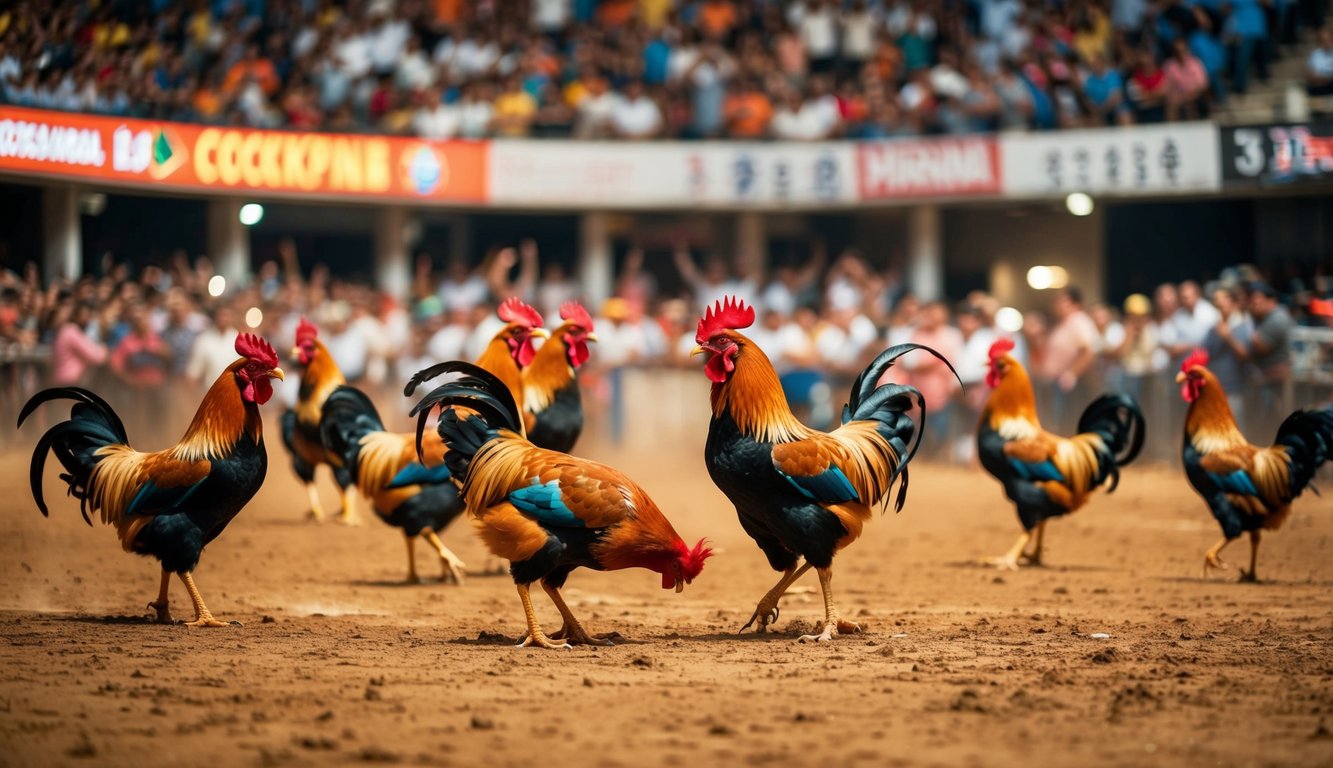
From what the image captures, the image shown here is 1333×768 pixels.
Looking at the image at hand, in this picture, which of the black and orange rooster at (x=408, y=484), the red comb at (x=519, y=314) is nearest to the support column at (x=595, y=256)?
the red comb at (x=519, y=314)

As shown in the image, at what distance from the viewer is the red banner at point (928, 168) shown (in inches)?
864

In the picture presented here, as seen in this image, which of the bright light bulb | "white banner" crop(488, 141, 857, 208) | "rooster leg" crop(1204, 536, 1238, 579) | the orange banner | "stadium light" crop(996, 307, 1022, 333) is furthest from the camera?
the bright light bulb

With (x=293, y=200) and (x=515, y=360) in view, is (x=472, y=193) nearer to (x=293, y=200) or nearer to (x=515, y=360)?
(x=293, y=200)

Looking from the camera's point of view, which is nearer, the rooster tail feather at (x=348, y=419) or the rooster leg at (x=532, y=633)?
the rooster leg at (x=532, y=633)

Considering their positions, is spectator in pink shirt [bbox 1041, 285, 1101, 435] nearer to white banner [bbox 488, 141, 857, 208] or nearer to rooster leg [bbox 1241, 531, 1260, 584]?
white banner [bbox 488, 141, 857, 208]

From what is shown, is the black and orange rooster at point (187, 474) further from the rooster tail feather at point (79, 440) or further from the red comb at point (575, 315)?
the red comb at point (575, 315)

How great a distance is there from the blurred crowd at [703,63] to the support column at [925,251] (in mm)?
1870

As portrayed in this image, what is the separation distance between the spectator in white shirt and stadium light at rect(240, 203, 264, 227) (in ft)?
17.3

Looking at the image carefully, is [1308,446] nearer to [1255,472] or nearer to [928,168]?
[1255,472]

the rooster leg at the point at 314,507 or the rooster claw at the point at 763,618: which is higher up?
the rooster leg at the point at 314,507

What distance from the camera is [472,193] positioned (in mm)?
22391

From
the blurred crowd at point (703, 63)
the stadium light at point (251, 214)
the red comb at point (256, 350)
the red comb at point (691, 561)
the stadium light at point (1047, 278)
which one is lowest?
the red comb at point (691, 561)

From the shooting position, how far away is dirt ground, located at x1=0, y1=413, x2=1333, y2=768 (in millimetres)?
5652

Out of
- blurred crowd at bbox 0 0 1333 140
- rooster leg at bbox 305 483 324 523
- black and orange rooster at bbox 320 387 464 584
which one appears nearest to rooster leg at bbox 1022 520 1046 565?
black and orange rooster at bbox 320 387 464 584
